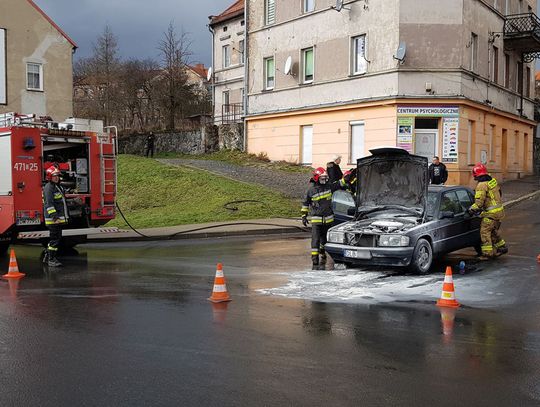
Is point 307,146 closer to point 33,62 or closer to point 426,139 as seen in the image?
point 426,139

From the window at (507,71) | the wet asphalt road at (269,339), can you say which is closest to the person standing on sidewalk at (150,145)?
the window at (507,71)

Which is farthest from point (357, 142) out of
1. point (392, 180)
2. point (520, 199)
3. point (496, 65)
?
point (392, 180)

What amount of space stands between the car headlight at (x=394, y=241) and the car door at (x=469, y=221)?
2.17m

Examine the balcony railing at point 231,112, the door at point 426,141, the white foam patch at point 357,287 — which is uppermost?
the balcony railing at point 231,112

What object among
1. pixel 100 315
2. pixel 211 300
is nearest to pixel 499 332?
pixel 211 300

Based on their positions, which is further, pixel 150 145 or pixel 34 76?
pixel 150 145

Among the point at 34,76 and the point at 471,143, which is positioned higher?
the point at 34,76

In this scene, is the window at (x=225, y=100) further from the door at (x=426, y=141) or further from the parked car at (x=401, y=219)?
the parked car at (x=401, y=219)

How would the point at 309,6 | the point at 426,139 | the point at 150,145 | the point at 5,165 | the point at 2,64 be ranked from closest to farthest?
the point at 5,165 → the point at 426,139 → the point at 309,6 → the point at 2,64 → the point at 150,145

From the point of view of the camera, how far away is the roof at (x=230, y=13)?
1670 inches

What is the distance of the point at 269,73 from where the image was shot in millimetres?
32969

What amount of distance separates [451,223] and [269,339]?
234 inches

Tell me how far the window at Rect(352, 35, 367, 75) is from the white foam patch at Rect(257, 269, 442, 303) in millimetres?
18700

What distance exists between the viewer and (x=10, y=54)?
Result: 34344 millimetres
